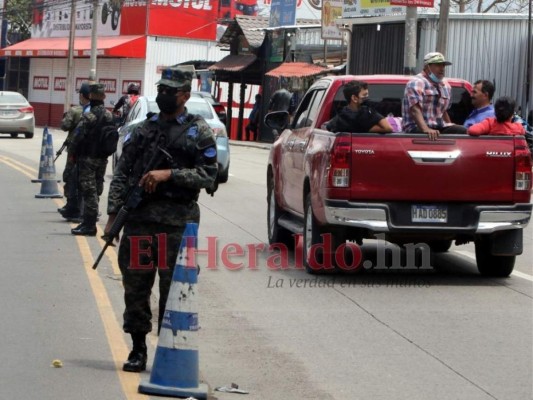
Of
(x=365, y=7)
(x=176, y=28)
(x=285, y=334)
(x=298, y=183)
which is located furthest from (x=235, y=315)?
(x=176, y=28)

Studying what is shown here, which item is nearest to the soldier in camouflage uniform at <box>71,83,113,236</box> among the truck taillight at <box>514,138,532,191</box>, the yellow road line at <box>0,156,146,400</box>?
the yellow road line at <box>0,156,146,400</box>

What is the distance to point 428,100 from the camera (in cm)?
1190

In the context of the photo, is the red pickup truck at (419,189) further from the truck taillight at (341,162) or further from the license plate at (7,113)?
the license plate at (7,113)

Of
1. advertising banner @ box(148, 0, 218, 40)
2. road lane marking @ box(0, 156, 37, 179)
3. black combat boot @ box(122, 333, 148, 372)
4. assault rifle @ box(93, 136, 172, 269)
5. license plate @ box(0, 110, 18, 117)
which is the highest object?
advertising banner @ box(148, 0, 218, 40)

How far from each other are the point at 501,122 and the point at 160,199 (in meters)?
5.82

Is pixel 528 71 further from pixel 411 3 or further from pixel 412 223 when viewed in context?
pixel 412 223

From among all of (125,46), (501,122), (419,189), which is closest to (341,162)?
(419,189)

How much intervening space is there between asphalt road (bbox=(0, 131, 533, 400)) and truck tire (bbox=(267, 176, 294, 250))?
0.95 ft

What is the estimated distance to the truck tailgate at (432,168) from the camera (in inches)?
432

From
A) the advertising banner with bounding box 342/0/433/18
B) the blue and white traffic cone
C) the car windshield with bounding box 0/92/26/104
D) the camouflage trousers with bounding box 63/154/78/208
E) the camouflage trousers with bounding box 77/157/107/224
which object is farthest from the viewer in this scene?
the car windshield with bounding box 0/92/26/104

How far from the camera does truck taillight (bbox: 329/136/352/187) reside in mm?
10930

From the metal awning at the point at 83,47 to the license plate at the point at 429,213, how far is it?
149ft

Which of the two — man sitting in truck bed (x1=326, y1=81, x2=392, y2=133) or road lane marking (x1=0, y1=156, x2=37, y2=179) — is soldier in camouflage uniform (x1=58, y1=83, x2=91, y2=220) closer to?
man sitting in truck bed (x1=326, y1=81, x2=392, y2=133)

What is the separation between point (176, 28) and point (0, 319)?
4892cm
